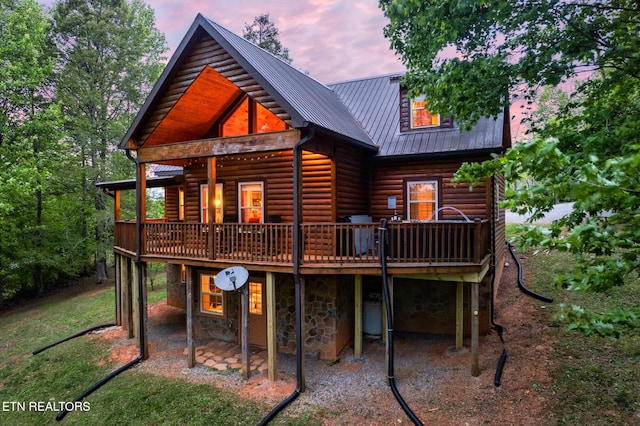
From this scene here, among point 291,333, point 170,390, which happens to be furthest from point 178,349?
point 291,333

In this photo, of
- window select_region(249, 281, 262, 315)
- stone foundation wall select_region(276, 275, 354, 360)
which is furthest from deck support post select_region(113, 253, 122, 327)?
stone foundation wall select_region(276, 275, 354, 360)

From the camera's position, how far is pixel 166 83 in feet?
33.1

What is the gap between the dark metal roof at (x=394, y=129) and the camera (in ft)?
35.5

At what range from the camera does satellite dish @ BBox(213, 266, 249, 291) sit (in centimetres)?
855

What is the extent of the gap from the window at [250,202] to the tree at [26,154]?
950cm

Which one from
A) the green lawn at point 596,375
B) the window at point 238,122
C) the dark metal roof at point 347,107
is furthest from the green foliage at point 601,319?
the window at point 238,122

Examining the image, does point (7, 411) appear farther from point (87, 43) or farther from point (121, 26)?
point (121, 26)

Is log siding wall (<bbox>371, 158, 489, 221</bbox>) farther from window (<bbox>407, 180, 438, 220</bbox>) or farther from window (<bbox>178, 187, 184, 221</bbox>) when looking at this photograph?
window (<bbox>178, 187, 184, 221</bbox>)

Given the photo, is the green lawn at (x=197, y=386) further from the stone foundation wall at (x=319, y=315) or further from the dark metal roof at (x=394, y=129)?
the dark metal roof at (x=394, y=129)

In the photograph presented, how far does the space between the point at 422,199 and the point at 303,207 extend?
4.06 meters

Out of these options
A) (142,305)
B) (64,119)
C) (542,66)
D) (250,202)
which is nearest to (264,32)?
(64,119)

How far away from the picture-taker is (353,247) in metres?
8.24

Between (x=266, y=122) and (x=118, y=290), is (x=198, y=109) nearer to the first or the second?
(x=266, y=122)

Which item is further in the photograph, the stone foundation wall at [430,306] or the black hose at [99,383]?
the stone foundation wall at [430,306]
